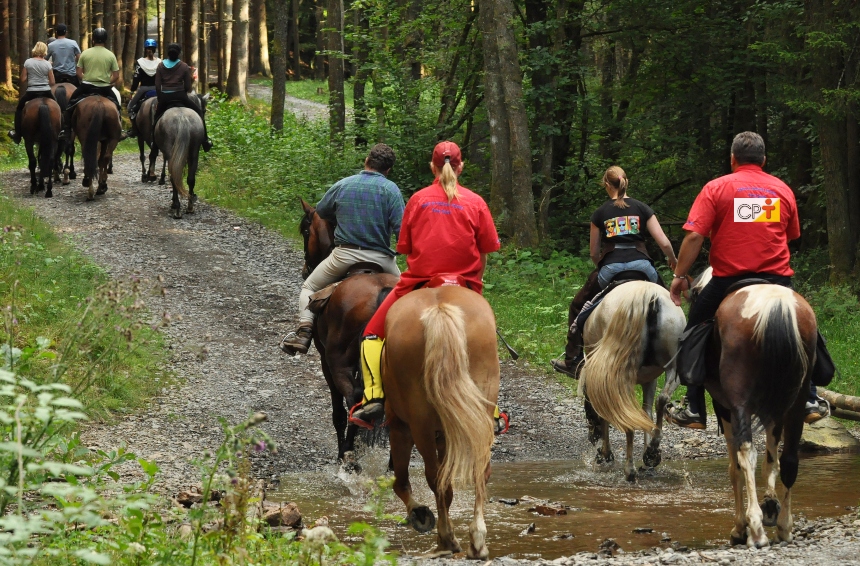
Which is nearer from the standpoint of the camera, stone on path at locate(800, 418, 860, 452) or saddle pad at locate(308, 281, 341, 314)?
saddle pad at locate(308, 281, 341, 314)

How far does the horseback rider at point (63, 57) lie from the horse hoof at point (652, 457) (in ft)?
51.4

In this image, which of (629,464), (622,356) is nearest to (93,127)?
(622,356)

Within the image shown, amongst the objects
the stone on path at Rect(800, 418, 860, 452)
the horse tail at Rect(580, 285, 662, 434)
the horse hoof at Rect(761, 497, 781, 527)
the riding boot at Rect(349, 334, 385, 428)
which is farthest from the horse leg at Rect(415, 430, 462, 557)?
the stone on path at Rect(800, 418, 860, 452)

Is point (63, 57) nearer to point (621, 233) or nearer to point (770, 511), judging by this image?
point (621, 233)

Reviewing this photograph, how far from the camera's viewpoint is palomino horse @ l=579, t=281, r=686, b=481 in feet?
28.8

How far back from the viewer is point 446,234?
6.96 m

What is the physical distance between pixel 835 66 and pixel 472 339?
434 inches

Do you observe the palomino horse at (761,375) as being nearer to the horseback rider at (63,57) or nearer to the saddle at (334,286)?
the saddle at (334,286)

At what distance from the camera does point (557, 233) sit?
68.8 ft

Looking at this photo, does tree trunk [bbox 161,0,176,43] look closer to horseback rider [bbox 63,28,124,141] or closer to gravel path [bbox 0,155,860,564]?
horseback rider [bbox 63,28,124,141]

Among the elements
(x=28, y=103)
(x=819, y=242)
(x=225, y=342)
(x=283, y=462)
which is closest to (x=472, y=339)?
(x=283, y=462)

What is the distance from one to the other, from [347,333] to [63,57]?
14.9 m

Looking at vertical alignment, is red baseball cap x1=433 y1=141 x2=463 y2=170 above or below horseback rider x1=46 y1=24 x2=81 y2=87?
below

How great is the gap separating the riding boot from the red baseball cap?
1.24 m
